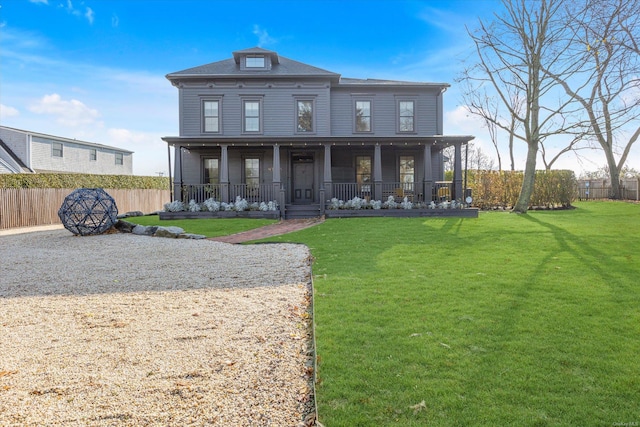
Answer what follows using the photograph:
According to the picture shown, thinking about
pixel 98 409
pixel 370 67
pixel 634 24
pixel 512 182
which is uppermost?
pixel 370 67

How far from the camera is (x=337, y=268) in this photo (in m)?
7.02

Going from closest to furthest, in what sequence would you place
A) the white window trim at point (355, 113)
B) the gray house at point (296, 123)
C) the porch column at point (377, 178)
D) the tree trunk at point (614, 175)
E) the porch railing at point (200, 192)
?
the porch column at point (377, 178) < the porch railing at point (200, 192) < the gray house at point (296, 123) < the white window trim at point (355, 113) < the tree trunk at point (614, 175)

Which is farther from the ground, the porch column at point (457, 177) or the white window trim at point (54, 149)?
the white window trim at point (54, 149)

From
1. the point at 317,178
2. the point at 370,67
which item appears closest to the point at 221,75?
the point at 317,178

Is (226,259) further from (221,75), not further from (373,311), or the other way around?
(221,75)

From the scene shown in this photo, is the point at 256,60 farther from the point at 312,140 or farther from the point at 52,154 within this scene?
the point at 52,154

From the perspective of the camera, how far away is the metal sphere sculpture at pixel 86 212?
13.1 metres

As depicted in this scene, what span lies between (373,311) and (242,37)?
2125 centimetres

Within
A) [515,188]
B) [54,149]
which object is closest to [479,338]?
[515,188]

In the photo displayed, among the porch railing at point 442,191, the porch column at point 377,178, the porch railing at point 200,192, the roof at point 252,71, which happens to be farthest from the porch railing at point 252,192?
the porch railing at point 442,191

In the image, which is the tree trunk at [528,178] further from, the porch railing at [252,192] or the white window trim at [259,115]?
the white window trim at [259,115]

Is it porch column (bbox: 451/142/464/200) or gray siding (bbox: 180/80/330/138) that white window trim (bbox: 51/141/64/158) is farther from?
porch column (bbox: 451/142/464/200)

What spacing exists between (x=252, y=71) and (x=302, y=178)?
6.20 metres

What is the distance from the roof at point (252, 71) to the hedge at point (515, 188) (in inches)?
414
